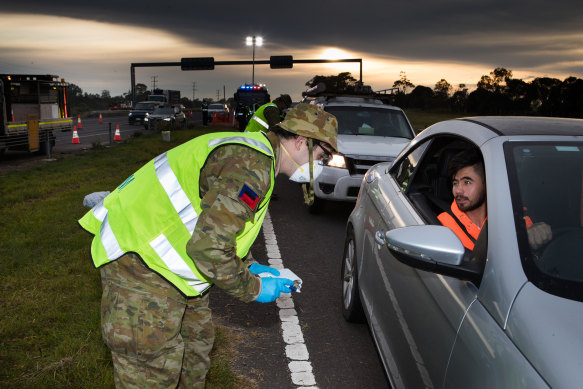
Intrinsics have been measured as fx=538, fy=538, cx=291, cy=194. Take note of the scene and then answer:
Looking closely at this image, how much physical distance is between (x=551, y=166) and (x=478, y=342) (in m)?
0.98

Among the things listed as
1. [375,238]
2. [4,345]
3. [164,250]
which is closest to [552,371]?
[164,250]

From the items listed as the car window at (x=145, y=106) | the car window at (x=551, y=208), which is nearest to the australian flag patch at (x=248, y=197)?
the car window at (x=551, y=208)

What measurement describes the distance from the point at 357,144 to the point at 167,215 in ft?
19.6

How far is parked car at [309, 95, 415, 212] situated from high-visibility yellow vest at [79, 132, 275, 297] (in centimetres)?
522

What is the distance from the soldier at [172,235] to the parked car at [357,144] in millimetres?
5051

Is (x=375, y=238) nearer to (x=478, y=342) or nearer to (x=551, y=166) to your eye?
(x=551, y=166)

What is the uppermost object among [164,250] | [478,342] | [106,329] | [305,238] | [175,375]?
[164,250]

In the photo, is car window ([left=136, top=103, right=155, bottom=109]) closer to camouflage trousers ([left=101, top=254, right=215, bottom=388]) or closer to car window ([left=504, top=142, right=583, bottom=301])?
camouflage trousers ([left=101, top=254, right=215, bottom=388])

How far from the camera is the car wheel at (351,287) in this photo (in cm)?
409

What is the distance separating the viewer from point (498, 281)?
1.85 metres

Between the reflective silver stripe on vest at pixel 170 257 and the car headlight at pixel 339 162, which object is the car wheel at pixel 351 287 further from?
the car headlight at pixel 339 162

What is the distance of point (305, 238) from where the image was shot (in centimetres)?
724

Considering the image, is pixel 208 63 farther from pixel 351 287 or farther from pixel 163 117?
pixel 351 287

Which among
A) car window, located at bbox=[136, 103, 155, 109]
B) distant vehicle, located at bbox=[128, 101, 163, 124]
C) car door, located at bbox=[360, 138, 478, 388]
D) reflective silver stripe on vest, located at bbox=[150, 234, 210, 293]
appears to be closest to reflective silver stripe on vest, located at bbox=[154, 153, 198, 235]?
reflective silver stripe on vest, located at bbox=[150, 234, 210, 293]
